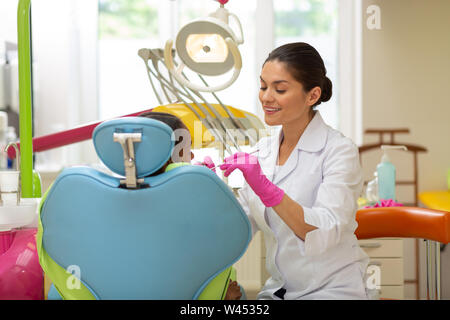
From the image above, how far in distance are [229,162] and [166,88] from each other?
0.71m

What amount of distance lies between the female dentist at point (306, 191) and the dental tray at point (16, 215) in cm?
52

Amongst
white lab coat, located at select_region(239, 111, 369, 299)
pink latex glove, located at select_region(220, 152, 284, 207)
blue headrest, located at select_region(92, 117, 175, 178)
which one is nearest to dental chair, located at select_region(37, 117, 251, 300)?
blue headrest, located at select_region(92, 117, 175, 178)

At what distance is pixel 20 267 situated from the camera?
44.6 inches

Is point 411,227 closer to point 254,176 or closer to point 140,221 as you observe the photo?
point 254,176

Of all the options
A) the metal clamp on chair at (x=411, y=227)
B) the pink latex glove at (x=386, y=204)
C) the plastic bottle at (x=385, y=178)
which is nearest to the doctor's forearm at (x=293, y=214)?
the metal clamp on chair at (x=411, y=227)

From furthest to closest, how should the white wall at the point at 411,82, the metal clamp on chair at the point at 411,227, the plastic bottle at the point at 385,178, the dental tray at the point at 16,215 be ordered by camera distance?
the white wall at the point at 411,82, the plastic bottle at the point at 385,178, the metal clamp on chair at the point at 411,227, the dental tray at the point at 16,215

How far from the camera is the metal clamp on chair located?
4.17 feet

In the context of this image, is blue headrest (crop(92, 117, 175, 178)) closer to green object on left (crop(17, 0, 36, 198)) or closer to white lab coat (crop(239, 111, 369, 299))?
white lab coat (crop(239, 111, 369, 299))

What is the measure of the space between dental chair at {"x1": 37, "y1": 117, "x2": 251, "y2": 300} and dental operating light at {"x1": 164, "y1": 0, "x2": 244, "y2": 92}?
573 millimetres

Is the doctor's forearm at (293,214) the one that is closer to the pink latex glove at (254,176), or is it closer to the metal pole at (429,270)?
the pink latex glove at (254,176)

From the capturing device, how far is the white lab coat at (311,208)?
1091 mm

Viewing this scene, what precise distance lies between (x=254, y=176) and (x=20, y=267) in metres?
0.61
